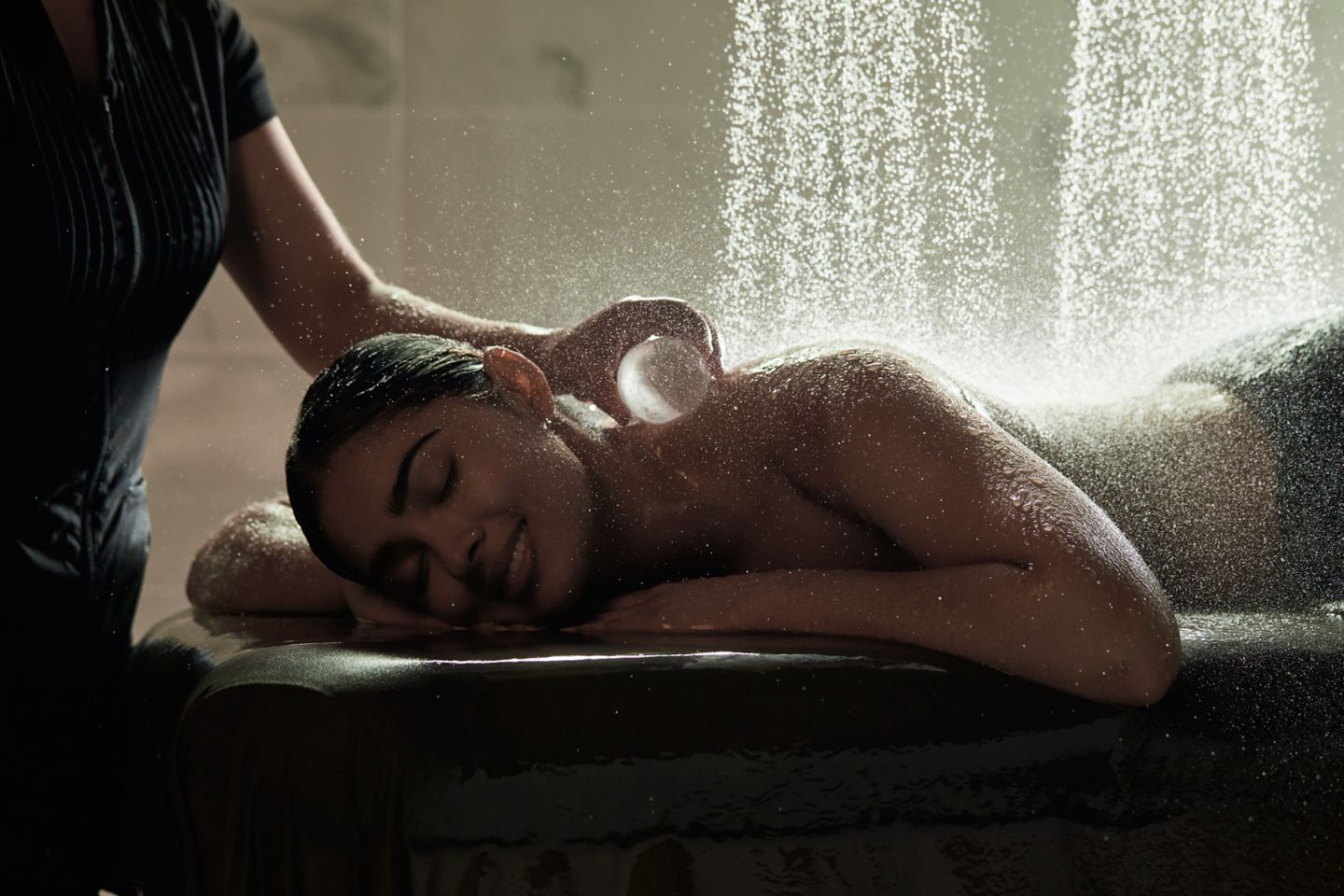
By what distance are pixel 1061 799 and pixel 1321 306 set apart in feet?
5.36

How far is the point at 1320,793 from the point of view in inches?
31.0

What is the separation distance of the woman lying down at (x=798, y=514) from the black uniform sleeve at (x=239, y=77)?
0.40 meters

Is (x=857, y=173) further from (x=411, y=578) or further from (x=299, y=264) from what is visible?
(x=411, y=578)

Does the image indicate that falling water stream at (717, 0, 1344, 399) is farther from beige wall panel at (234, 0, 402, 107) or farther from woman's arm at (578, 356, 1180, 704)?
woman's arm at (578, 356, 1180, 704)

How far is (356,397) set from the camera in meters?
1.00

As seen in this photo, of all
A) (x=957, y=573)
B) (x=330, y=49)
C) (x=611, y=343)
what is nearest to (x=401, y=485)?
(x=611, y=343)

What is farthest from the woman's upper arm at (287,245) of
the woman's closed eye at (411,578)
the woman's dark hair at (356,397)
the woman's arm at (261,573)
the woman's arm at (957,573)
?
the woman's arm at (957,573)

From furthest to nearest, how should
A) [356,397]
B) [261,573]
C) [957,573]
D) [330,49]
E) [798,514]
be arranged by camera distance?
[330,49], [261,573], [798,514], [356,397], [957,573]

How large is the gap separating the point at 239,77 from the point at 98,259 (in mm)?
336

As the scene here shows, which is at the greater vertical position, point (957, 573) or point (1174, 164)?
point (1174, 164)

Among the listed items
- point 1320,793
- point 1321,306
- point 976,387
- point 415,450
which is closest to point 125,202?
point 415,450

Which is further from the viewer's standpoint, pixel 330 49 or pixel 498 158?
pixel 330 49

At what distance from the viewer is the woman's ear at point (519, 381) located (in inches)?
41.7

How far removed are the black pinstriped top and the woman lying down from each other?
0.52 ft
